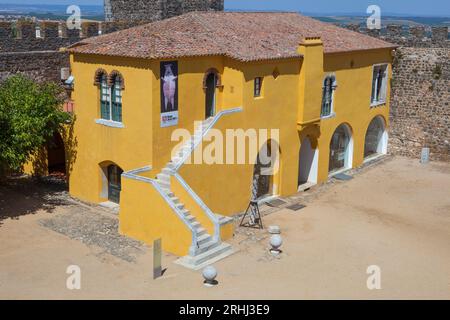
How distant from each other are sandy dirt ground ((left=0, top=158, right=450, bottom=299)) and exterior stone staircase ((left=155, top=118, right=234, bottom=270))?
1.44 feet

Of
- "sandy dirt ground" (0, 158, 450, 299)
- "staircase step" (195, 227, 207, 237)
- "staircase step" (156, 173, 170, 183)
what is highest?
"staircase step" (156, 173, 170, 183)

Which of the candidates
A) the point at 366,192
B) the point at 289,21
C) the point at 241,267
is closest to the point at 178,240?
the point at 241,267

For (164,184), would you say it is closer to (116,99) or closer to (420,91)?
(116,99)

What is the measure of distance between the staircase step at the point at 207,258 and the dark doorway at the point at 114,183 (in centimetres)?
614

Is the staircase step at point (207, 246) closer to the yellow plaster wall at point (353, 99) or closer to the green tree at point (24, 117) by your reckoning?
the green tree at point (24, 117)

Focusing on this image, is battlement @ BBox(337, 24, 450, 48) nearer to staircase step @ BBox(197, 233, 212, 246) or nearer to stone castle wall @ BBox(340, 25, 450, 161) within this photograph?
stone castle wall @ BBox(340, 25, 450, 161)

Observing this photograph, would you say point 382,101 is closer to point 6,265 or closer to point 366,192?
point 366,192

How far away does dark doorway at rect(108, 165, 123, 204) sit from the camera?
2303 centimetres

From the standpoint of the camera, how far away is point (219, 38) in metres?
22.5

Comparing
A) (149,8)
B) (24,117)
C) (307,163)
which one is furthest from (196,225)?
(149,8)

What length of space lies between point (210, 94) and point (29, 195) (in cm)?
850

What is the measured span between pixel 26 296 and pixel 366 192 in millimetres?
15726

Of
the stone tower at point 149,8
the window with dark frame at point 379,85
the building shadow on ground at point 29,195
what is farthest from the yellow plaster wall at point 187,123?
the stone tower at point 149,8

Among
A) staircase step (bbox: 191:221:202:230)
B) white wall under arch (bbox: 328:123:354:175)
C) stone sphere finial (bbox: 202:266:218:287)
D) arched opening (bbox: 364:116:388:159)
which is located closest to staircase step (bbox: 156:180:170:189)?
staircase step (bbox: 191:221:202:230)
